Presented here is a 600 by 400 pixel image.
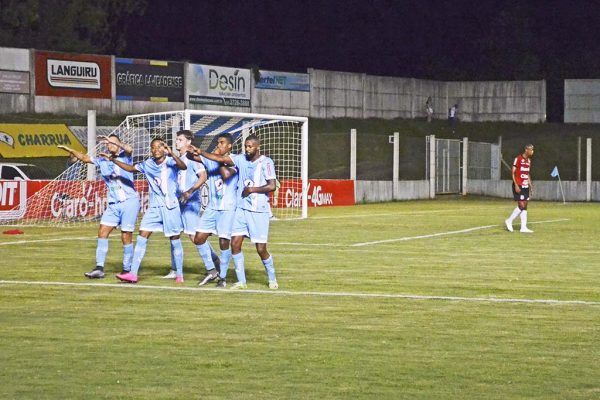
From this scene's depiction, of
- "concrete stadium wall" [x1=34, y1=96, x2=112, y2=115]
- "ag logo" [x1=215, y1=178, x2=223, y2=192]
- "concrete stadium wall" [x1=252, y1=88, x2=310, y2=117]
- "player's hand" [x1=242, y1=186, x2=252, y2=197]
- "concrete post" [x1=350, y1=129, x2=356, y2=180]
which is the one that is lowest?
"player's hand" [x1=242, y1=186, x2=252, y2=197]

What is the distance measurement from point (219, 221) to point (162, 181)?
3.79ft

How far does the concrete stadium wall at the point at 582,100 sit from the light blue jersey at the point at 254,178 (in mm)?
55429

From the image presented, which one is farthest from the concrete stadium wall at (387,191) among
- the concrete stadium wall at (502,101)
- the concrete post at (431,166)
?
the concrete stadium wall at (502,101)

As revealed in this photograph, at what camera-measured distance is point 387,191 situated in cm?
5025

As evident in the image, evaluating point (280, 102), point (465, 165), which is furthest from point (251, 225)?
point (280, 102)

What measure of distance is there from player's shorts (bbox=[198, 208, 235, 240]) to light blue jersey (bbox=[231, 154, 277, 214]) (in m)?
0.34

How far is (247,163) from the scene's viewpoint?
15383 millimetres

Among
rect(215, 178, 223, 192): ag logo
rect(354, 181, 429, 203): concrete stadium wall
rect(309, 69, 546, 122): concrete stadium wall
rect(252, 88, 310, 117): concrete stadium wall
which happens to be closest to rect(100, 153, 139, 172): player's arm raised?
rect(215, 178, 223, 192): ag logo

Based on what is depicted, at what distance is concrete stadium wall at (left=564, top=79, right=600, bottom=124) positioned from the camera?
68.4 m

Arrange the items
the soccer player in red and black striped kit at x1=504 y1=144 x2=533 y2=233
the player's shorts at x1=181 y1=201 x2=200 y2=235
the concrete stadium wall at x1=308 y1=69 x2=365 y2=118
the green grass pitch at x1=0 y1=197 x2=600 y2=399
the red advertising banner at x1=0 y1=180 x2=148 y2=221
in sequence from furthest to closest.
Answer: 1. the concrete stadium wall at x1=308 y1=69 x2=365 y2=118
2. the red advertising banner at x1=0 y1=180 x2=148 y2=221
3. the soccer player in red and black striped kit at x1=504 y1=144 x2=533 y2=233
4. the player's shorts at x1=181 y1=201 x2=200 y2=235
5. the green grass pitch at x1=0 y1=197 x2=600 y2=399

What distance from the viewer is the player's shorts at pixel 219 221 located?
Result: 15773 mm

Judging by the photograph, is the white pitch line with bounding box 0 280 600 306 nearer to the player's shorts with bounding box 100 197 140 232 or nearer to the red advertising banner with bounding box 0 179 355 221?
the player's shorts with bounding box 100 197 140 232

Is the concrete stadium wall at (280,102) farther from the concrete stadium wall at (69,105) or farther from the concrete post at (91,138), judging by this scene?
the concrete post at (91,138)

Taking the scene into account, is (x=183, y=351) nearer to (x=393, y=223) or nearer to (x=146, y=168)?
(x=146, y=168)
